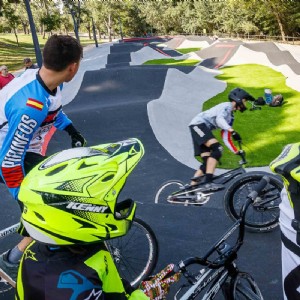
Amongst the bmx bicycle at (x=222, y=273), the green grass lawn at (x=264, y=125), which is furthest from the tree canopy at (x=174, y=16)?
the bmx bicycle at (x=222, y=273)

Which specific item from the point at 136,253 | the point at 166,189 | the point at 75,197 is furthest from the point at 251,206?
the point at 75,197

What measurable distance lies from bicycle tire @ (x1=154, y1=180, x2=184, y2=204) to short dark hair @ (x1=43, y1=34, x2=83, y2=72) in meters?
4.67

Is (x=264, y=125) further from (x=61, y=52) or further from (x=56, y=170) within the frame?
(x=56, y=170)

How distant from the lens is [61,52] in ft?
9.48

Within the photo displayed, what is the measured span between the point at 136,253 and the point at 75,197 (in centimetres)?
245

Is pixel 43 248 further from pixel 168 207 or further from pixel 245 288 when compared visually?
pixel 168 207

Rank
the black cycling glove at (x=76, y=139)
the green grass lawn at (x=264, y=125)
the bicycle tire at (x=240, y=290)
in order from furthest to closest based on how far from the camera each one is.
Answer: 1. the green grass lawn at (x=264, y=125)
2. the black cycling glove at (x=76, y=139)
3. the bicycle tire at (x=240, y=290)

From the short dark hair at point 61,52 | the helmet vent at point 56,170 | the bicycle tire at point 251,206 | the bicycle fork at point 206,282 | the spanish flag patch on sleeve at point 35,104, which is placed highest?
the short dark hair at point 61,52

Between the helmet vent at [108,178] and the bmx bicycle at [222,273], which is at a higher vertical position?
the helmet vent at [108,178]

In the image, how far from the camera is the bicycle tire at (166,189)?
Result: 7.28 m

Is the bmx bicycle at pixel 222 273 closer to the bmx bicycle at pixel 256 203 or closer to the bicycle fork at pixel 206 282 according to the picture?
the bicycle fork at pixel 206 282

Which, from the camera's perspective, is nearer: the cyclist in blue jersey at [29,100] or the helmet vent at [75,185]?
the helmet vent at [75,185]

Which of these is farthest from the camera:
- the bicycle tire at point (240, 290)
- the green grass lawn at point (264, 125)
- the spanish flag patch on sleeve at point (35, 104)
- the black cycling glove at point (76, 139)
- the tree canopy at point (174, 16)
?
the tree canopy at point (174, 16)

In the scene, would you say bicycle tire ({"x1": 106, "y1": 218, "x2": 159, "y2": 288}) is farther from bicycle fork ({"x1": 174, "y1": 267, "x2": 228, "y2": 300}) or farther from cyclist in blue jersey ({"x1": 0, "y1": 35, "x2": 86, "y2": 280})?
cyclist in blue jersey ({"x1": 0, "y1": 35, "x2": 86, "y2": 280})
